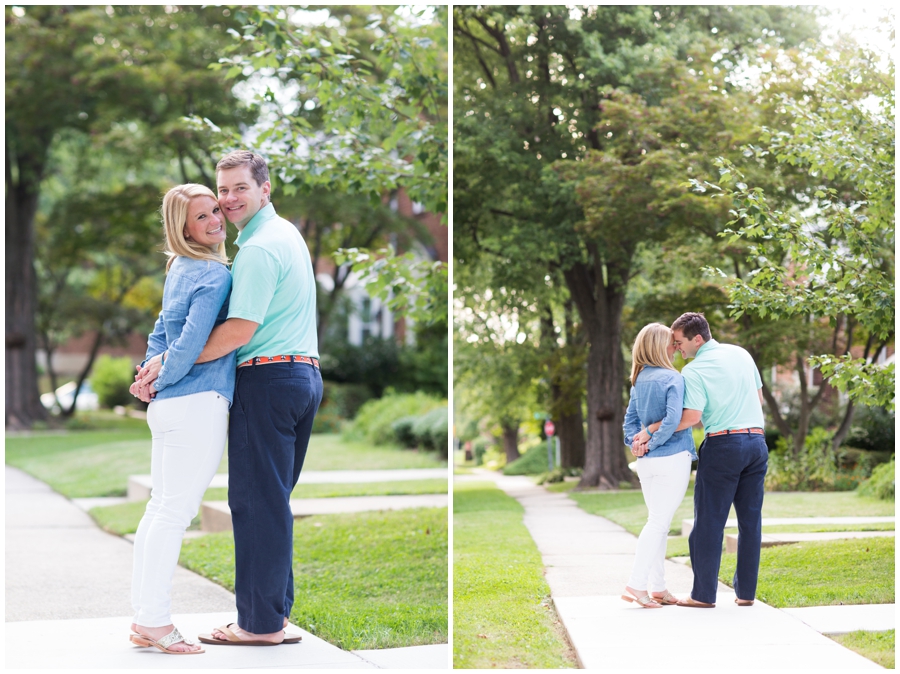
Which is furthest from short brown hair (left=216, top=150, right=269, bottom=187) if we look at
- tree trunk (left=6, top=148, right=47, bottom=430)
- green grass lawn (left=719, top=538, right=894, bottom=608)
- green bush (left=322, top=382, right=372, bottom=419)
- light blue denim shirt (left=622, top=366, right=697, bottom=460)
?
A: tree trunk (left=6, top=148, right=47, bottom=430)

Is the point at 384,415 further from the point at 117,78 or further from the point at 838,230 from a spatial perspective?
the point at 838,230

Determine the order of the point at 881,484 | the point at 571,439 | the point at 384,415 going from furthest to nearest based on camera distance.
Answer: the point at 384,415, the point at 571,439, the point at 881,484

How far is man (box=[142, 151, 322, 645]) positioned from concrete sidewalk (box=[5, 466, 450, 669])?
0.21m

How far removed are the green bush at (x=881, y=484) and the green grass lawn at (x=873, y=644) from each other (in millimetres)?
2469

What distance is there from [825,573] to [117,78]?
49.9 feet

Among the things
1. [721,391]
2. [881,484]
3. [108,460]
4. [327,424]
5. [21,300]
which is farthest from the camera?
[21,300]

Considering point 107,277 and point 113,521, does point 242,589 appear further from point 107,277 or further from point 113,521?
point 107,277

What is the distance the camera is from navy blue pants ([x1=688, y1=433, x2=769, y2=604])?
4355 millimetres

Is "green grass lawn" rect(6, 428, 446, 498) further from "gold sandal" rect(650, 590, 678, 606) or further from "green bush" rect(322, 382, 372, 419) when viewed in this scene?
"gold sandal" rect(650, 590, 678, 606)

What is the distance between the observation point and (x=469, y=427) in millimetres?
17562

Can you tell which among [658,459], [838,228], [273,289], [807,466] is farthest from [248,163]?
[807,466]

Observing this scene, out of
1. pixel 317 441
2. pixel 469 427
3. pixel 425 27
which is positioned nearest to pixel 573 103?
pixel 425 27

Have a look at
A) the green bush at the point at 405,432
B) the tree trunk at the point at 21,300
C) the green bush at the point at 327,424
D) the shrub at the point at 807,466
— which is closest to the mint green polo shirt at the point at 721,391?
the shrub at the point at 807,466

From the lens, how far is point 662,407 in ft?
14.3
